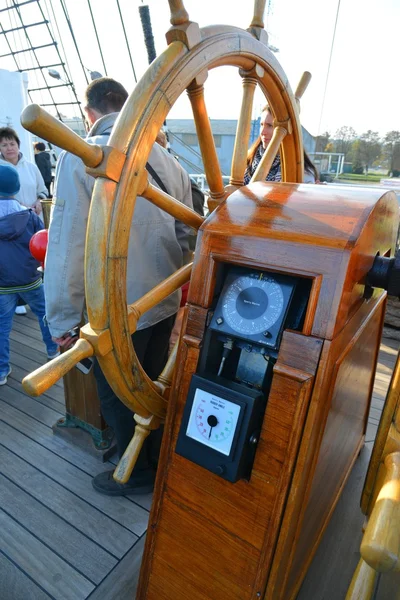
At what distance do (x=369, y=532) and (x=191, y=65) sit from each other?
0.83 meters

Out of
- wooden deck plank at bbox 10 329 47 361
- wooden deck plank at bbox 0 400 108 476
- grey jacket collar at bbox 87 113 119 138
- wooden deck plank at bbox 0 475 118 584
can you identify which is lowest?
wooden deck plank at bbox 0 475 118 584

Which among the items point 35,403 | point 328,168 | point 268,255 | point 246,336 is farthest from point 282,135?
point 328,168

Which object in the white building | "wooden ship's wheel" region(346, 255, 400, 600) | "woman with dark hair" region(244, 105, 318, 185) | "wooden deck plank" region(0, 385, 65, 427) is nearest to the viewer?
"wooden ship's wheel" region(346, 255, 400, 600)

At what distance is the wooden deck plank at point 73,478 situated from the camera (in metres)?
1.50

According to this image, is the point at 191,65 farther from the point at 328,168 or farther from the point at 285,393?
the point at 328,168

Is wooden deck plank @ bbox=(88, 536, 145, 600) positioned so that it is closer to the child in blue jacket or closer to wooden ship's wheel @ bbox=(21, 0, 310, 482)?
wooden ship's wheel @ bbox=(21, 0, 310, 482)

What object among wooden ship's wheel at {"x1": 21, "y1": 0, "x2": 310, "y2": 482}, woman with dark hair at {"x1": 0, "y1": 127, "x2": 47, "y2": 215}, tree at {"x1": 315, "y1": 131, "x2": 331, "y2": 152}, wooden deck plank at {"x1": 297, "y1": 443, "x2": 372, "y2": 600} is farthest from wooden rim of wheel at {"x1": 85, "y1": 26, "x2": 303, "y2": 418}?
tree at {"x1": 315, "y1": 131, "x2": 331, "y2": 152}

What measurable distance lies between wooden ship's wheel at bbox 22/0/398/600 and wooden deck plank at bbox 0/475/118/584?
1.29 feet

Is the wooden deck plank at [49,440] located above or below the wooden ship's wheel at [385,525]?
below

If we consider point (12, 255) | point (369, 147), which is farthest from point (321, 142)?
point (12, 255)

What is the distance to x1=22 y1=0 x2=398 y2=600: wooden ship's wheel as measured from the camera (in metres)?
0.74

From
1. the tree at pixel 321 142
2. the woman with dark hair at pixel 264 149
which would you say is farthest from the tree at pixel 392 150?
the woman with dark hair at pixel 264 149

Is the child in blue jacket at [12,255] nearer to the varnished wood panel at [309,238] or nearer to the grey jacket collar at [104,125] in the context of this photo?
the grey jacket collar at [104,125]

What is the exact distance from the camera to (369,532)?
0.48 meters
